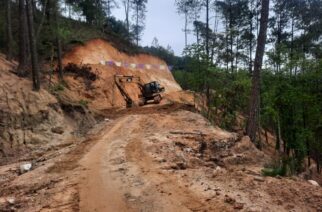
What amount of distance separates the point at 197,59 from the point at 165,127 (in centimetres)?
1145

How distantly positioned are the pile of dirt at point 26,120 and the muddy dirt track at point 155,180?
2.02 meters

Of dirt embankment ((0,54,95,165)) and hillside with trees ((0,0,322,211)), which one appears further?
dirt embankment ((0,54,95,165))

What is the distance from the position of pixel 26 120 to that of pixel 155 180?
10.1 meters

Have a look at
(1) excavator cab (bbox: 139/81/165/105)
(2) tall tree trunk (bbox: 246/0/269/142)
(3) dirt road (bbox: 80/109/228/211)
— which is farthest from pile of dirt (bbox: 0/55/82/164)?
(1) excavator cab (bbox: 139/81/165/105)

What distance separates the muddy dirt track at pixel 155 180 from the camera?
855 centimetres

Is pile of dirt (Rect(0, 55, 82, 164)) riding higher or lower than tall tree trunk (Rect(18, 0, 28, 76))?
lower

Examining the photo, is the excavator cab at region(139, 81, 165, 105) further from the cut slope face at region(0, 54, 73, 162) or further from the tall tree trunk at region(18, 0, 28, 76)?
the cut slope face at region(0, 54, 73, 162)

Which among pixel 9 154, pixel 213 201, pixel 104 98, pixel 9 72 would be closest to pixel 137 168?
pixel 213 201

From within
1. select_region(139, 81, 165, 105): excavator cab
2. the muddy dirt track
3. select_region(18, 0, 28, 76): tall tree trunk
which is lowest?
the muddy dirt track

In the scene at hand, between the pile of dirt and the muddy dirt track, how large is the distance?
202cm

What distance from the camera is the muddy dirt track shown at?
8.55 m

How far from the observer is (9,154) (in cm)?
1645

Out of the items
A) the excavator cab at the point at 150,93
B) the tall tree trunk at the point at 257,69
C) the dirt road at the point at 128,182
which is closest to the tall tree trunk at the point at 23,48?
the dirt road at the point at 128,182

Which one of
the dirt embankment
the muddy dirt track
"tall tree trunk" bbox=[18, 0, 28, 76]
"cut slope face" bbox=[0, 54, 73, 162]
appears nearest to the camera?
the muddy dirt track
